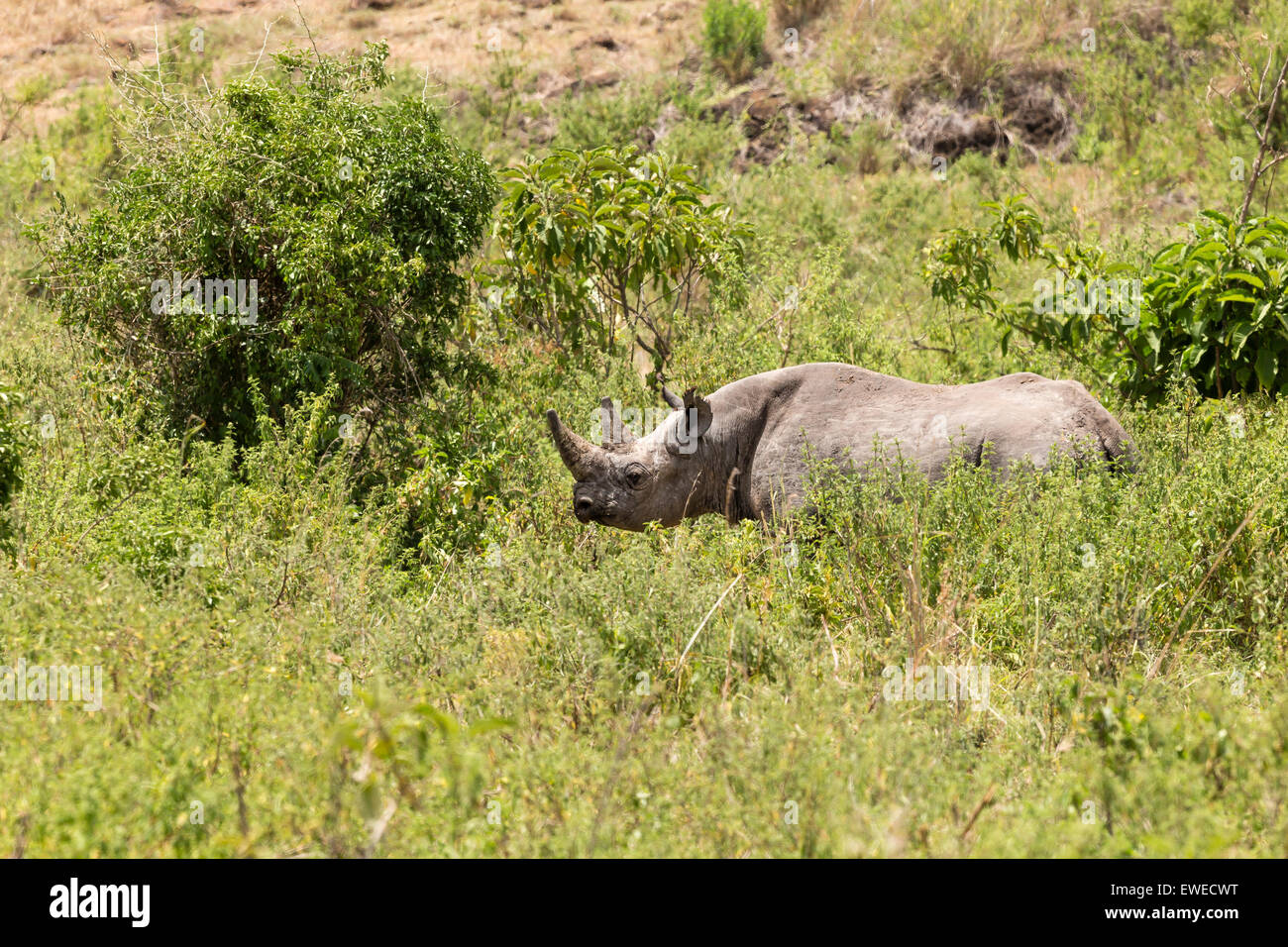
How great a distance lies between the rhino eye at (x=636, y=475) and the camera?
691 cm

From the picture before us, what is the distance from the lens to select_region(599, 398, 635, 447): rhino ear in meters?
7.17

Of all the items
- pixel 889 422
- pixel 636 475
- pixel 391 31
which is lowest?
pixel 636 475

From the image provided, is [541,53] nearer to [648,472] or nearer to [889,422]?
[648,472]

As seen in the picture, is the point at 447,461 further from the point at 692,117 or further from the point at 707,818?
the point at 692,117

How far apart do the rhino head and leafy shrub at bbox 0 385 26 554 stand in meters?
2.73

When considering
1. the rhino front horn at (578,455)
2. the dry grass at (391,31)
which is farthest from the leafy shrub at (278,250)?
the dry grass at (391,31)

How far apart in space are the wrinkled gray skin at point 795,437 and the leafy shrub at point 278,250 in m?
2.09

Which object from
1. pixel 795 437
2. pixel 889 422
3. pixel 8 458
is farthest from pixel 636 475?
pixel 8 458

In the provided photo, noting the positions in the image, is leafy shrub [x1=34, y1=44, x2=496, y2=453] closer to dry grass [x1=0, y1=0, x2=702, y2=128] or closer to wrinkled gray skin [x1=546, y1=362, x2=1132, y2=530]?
wrinkled gray skin [x1=546, y1=362, x2=1132, y2=530]

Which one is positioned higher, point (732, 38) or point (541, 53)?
point (732, 38)

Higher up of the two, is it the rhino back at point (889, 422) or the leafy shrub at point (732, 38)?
the leafy shrub at point (732, 38)

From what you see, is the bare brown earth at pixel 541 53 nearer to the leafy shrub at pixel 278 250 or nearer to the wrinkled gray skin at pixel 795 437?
the leafy shrub at pixel 278 250

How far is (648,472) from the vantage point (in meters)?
6.94

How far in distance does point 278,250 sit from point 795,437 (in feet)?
11.9
